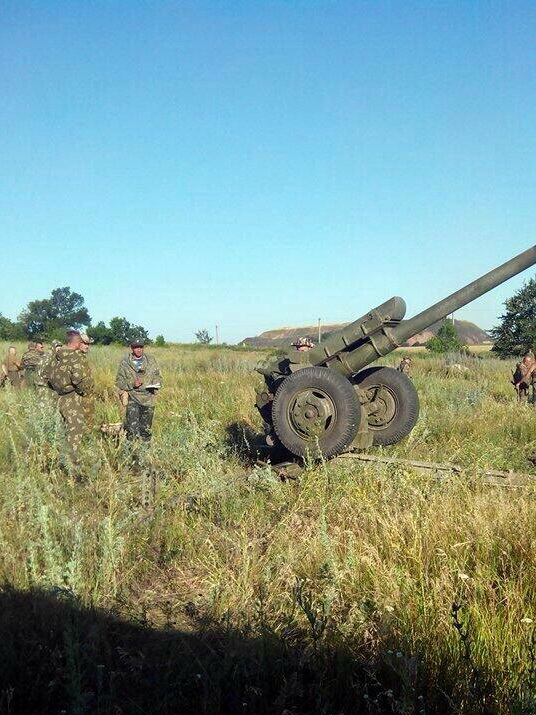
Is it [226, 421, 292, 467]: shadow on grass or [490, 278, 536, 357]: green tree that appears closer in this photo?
[226, 421, 292, 467]: shadow on grass

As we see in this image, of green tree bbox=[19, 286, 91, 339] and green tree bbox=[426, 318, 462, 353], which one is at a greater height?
green tree bbox=[19, 286, 91, 339]

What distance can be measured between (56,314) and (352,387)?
156 feet

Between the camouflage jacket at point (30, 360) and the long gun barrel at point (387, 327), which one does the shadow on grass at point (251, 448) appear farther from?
the camouflage jacket at point (30, 360)

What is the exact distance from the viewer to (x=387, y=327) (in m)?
6.31

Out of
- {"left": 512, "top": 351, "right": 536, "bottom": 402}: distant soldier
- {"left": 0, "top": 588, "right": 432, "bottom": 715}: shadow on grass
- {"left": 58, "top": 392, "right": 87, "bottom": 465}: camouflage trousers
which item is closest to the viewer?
{"left": 0, "top": 588, "right": 432, "bottom": 715}: shadow on grass

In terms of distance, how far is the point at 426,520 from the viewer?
13.0ft

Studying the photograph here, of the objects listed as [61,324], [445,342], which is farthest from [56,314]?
[445,342]

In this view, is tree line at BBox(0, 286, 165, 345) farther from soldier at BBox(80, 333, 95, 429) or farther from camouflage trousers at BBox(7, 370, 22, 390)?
soldier at BBox(80, 333, 95, 429)

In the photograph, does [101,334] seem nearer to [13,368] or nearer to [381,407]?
[13,368]

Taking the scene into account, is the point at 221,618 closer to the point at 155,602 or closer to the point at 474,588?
the point at 155,602

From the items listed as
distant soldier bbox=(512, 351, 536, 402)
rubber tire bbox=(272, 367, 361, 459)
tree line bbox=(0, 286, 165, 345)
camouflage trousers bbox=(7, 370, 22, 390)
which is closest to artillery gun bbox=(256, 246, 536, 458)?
rubber tire bbox=(272, 367, 361, 459)

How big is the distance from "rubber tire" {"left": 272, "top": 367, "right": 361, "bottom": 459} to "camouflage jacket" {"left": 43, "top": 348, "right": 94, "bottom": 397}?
2.58 metres

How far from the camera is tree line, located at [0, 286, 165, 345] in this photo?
39156 mm

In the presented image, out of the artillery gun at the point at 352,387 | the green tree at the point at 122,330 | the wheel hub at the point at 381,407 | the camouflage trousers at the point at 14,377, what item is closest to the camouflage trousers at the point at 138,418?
the artillery gun at the point at 352,387
